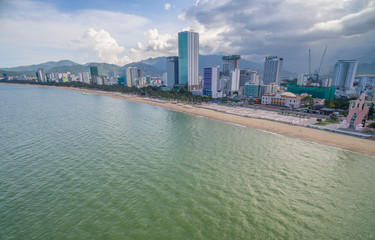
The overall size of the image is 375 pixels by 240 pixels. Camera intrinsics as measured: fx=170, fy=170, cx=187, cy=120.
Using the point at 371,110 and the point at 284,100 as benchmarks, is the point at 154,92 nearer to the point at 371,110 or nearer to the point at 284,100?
the point at 284,100

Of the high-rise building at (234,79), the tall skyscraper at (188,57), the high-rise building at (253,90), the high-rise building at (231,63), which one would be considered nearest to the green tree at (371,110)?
the high-rise building at (253,90)

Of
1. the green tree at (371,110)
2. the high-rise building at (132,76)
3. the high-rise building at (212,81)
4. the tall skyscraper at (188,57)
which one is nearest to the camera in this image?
the green tree at (371,110)

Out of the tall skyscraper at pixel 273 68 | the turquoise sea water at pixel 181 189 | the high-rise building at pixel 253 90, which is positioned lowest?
the turquoise sea water at pixel 181 189

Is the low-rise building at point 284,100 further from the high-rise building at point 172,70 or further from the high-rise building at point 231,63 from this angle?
the high-rise building at point 172,70

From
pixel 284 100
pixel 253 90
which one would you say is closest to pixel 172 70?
pixel 253 90

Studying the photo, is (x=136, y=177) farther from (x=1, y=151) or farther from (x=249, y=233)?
(x=1, y=151)

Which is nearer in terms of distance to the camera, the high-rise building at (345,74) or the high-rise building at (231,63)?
the high-rise building at (345,74)

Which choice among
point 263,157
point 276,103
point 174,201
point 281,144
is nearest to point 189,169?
point 174,201
